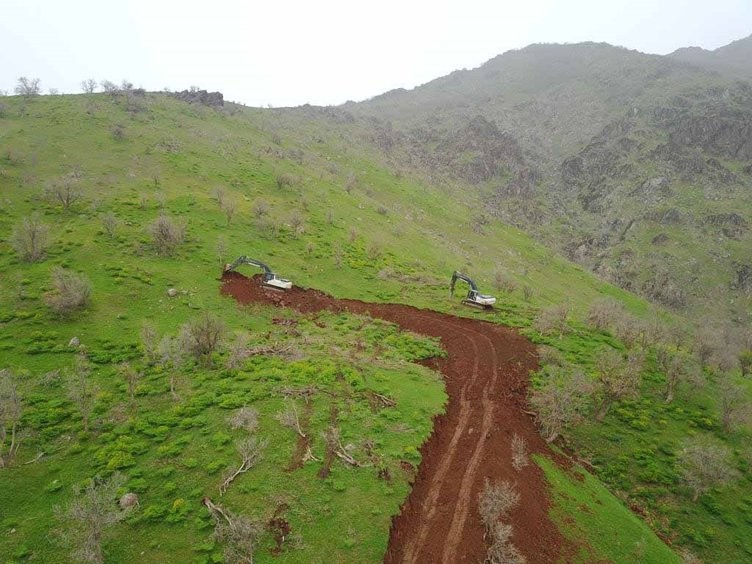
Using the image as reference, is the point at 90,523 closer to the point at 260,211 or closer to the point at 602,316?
the point at 602,316

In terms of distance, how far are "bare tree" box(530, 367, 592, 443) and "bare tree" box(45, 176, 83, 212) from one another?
56.1m

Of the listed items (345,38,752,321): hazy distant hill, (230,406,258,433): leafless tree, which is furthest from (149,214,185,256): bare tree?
(345,38,752,321): hazy distant hill

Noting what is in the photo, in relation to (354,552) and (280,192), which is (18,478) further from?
(280,192)

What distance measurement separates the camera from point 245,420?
73.7 ft

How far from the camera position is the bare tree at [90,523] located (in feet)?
47.7

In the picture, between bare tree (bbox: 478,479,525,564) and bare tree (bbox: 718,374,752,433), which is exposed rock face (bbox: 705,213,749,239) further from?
bare tree (bbox: 478,479,525,564)

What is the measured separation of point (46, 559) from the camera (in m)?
15.4

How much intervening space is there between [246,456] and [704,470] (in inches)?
940

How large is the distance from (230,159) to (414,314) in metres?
58.8

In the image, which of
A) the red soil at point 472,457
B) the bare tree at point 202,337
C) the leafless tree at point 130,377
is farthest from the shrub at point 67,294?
the red soil at point 472,457

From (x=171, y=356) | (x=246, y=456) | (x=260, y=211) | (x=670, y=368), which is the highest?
(x=260, y=211)

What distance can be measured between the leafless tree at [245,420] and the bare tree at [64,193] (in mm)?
43623

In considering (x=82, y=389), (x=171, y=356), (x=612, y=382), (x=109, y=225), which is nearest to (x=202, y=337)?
(x=171, y=356)

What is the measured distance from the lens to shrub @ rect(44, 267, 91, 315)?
32.3m
